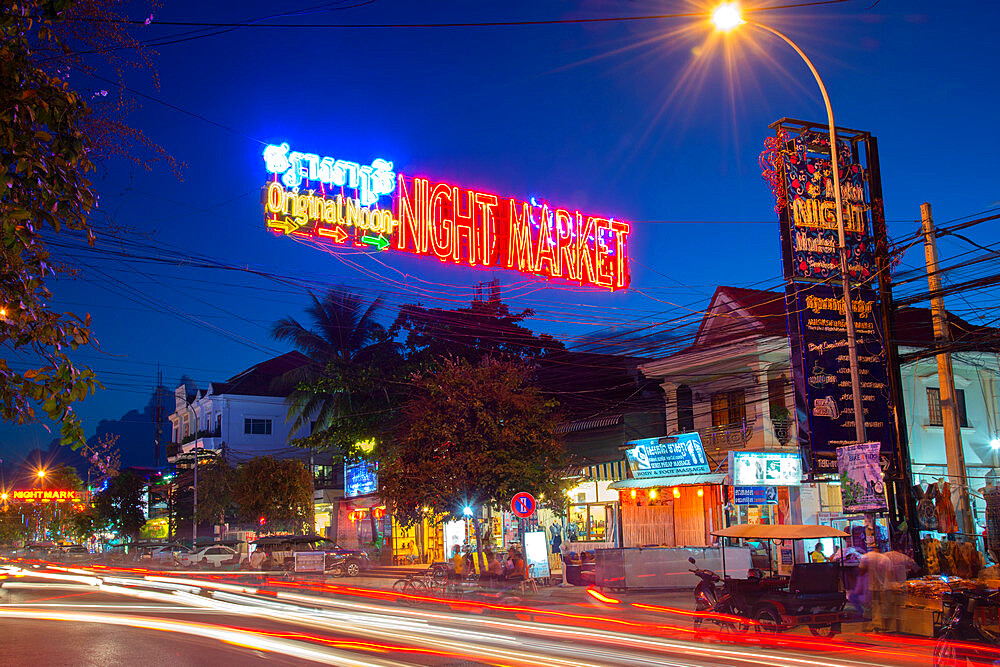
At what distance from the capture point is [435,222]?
21953 mm

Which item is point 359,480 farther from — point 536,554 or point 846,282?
point 846,282

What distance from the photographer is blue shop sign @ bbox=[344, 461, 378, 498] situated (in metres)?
45.6

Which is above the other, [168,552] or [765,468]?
[765,468]

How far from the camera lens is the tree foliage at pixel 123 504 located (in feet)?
197

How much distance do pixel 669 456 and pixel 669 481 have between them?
84cm

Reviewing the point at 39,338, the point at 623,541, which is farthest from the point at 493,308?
the point at 39,338

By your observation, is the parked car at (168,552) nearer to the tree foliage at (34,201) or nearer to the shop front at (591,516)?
the shop front at (591,516)

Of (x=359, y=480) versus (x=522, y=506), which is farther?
(x=359, y=480)

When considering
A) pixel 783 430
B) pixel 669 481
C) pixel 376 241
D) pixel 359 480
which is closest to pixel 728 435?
pixel 783 430

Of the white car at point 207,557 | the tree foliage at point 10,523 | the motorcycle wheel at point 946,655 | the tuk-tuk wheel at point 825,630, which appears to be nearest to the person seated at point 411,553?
the white car at point 207,557

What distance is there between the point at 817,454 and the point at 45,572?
3756 centimetres

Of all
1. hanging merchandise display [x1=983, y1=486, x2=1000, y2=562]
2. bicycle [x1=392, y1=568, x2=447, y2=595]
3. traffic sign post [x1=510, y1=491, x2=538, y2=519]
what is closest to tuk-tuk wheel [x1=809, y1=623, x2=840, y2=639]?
traffic sign post [x1=510, y1=491, x2=538, y2=519]

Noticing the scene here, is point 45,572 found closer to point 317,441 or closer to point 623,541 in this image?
point 317,441

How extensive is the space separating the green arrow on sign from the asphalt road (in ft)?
27.5
